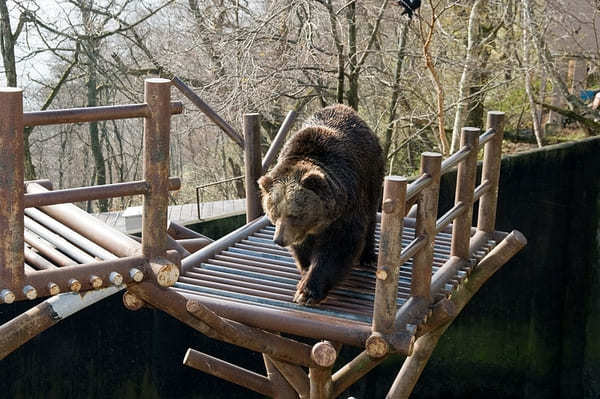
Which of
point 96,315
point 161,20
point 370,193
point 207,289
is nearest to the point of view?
point 207,289

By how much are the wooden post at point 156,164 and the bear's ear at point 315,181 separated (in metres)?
0.99

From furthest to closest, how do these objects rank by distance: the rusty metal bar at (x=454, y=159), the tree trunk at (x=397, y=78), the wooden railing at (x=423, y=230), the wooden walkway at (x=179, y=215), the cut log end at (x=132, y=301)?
the tree trunk at (x=397, y=78) < the wooden walkway at (x=179, y=215) < the rusty metal bar at (x=454, y=159) < the cut log end at (x=132, y=301) < the wooden railing at (x=423, y=230)

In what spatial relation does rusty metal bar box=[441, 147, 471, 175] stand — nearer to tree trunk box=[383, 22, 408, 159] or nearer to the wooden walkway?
the wooden walkway

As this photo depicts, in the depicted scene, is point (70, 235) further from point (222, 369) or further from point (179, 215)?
point (179, 215)

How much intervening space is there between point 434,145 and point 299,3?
4113 millimetres

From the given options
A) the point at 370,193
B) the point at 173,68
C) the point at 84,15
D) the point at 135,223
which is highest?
the point at 84,15

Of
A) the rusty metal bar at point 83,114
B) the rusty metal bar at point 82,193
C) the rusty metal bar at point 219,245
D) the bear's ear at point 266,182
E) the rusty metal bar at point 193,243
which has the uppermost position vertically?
the rusty metal bar at point 83,114

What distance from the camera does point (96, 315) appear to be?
232 inches

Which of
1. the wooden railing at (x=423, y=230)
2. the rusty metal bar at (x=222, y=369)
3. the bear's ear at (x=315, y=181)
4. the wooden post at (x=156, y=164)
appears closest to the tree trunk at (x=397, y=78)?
the wooden railing at (x=423, y=230)

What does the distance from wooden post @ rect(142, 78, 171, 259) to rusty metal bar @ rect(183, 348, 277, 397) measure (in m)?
1.54

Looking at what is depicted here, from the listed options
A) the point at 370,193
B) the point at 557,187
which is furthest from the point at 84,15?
the point at 370,193

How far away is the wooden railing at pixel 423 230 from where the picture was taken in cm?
342

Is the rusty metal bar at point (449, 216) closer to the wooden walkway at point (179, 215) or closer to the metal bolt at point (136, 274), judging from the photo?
the metal bolt at point (136, 274)

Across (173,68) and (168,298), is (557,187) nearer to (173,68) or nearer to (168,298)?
(168,298)
